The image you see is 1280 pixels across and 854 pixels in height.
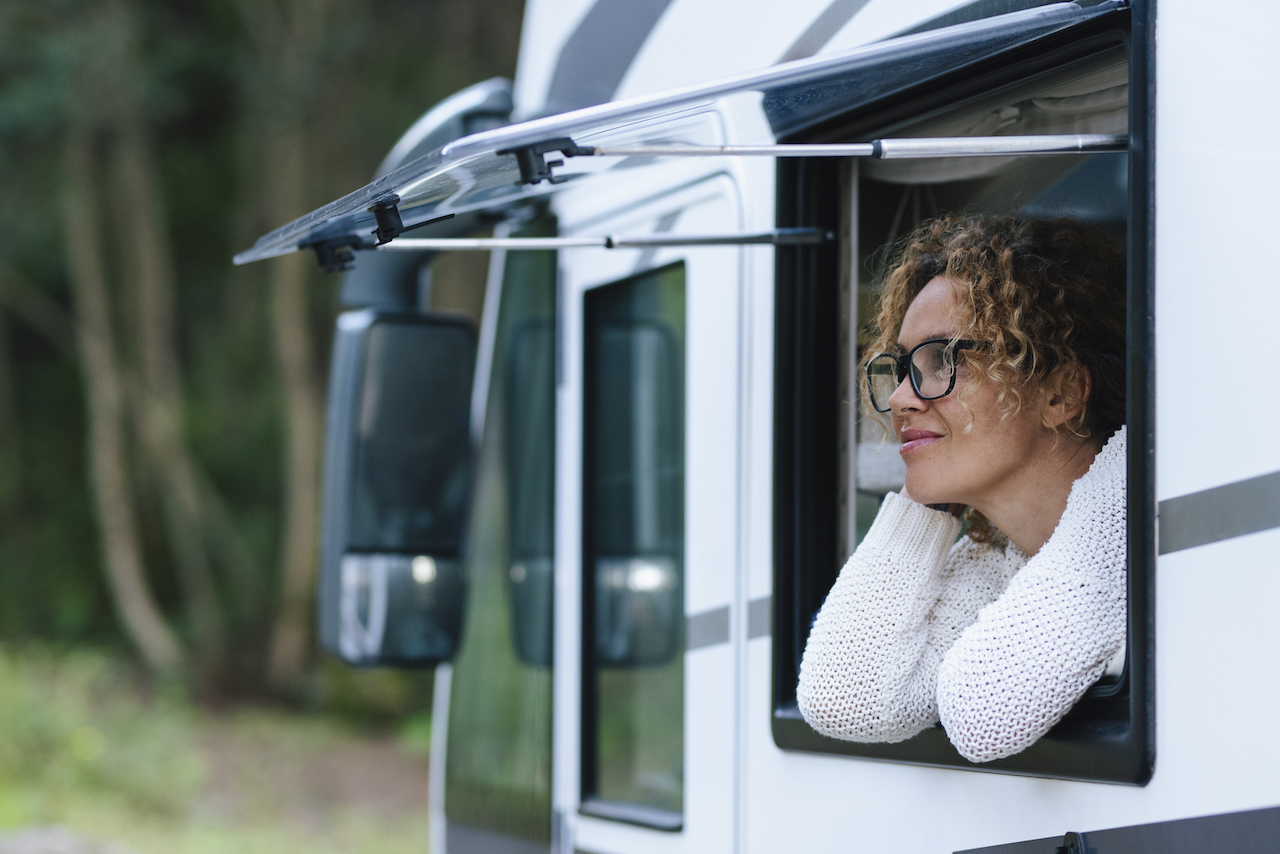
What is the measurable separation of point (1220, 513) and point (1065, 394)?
1.17 ft

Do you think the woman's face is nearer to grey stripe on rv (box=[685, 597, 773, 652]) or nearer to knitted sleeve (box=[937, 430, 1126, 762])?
knitted sleeve (box=[937, 430, 1126, 762])

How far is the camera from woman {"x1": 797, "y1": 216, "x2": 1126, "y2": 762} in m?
1.53

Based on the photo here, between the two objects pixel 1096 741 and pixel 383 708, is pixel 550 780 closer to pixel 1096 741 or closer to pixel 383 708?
pixel 1096 741

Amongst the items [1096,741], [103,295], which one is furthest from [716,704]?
[103,295]

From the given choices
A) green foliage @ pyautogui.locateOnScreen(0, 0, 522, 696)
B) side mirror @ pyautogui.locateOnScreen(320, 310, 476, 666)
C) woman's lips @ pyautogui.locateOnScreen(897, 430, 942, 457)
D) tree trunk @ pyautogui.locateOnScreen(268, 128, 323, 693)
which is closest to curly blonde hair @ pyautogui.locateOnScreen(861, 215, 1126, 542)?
woman's lips @ pyautogui.locateOnScreen(897, 430, 942, 457)

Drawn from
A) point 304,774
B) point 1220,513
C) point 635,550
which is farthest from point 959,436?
point 304,774

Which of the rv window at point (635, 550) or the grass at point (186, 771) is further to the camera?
the grass at point (186, 771)

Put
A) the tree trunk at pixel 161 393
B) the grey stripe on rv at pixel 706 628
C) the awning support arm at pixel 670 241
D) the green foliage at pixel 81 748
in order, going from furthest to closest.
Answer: the tree trunk at pixel 161 393
the green foliage at pixel 81 748
the grey stripe on rv at pixel 706 628
the awning support arm at pixel 670 241

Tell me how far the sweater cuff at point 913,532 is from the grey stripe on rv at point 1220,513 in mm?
402

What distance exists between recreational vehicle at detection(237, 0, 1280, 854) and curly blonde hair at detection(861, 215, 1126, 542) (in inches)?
3.6

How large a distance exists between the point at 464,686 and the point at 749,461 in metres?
1.43

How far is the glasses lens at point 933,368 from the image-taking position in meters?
1.68

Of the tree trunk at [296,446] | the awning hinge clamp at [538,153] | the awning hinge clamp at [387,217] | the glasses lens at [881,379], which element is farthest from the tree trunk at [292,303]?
the awning hinge clamp at [538,153]

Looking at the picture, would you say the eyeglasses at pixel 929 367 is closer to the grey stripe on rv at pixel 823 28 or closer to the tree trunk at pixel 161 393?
the grey stripe on rv at pixel 823 28
